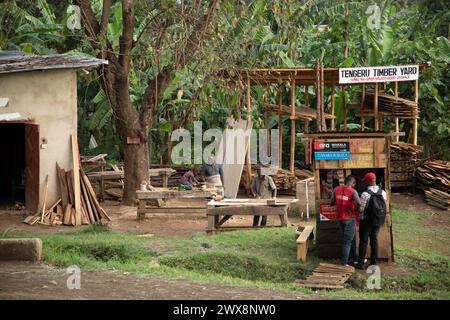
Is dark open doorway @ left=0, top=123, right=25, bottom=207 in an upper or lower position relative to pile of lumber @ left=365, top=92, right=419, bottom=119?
lower

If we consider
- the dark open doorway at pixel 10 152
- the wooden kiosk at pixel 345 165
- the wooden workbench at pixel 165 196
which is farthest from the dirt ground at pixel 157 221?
the dark open doorway at pixel 10 152

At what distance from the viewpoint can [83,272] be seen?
47.6 ft

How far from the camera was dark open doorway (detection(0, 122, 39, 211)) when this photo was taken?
2036 centimetres

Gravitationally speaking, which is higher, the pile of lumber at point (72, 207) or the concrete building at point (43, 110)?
the concrete building at point (43, 110)

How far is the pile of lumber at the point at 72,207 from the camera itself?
65.4 feet

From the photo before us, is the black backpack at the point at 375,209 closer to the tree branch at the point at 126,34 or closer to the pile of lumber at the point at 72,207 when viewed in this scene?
the pile of lumber at the point at 72,207

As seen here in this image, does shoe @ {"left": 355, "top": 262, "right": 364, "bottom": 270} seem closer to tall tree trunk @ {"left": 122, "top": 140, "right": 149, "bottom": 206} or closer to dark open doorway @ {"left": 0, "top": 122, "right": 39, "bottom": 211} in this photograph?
dark open doorway @ {"left": 0, "top": 122, "right": 39, "bottom": 211}

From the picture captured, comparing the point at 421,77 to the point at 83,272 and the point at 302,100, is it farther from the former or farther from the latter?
the point at 83,272

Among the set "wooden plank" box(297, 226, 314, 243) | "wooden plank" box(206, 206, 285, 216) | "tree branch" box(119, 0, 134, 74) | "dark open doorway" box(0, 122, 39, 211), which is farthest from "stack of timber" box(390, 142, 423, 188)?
"dark open doorway" box(0, 122, 39, 211)

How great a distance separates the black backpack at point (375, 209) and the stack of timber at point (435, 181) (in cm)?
776

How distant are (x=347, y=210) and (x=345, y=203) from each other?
129mm

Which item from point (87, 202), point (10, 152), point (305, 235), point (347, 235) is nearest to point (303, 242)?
point (305, 235)

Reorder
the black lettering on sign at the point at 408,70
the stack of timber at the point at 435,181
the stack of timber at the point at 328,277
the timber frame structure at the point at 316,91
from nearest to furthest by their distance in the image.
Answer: the stack of timber at the point at 328,277
the timber frame structure at the point at 316,91
the stack of timber at the point at 435,181
the black lettering on sign at the point at 408,70
